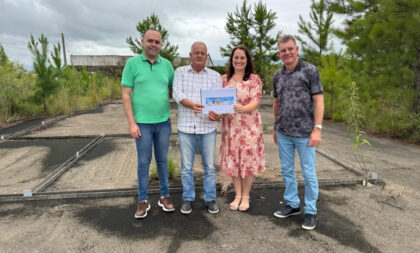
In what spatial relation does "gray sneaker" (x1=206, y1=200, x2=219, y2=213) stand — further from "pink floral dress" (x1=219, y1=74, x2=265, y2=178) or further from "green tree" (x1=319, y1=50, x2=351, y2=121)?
"green tree" (x1=319, y1=50, x2=351, y2=121)

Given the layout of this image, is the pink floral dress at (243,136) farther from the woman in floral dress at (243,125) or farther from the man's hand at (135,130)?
the man's hand at (135,130)

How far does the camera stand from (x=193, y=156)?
2.90m

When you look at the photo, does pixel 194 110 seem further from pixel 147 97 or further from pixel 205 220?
pixel 205 220

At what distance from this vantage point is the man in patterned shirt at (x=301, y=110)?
2504mm

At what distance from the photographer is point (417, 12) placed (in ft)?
19.7

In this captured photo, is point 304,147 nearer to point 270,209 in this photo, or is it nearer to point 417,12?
point 270,209

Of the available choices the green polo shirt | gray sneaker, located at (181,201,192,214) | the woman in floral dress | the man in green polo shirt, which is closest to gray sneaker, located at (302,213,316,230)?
the woman in floral dress

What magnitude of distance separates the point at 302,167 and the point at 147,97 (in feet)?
5.35

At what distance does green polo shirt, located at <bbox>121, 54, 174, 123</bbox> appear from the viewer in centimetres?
262

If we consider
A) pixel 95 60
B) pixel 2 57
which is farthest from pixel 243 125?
pixel 95 60

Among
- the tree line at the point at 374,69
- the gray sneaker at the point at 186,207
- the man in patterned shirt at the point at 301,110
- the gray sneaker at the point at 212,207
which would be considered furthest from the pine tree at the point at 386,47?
the gray sneaker at the point at 186,207

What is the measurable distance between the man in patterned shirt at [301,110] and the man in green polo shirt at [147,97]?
1.15 meters

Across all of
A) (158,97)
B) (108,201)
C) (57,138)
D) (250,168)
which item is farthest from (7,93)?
(250,168)

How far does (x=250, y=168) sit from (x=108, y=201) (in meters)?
1.71
